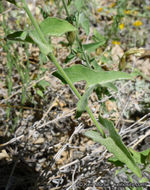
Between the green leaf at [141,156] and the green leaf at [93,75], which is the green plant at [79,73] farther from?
the green leaf at [141,156]

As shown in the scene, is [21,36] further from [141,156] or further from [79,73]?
[141,156]

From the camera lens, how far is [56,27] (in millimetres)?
696

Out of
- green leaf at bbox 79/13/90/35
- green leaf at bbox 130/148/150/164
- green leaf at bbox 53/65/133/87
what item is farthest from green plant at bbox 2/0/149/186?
green leaf at bbox 79/13/90/35

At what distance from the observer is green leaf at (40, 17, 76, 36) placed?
0.68 metres

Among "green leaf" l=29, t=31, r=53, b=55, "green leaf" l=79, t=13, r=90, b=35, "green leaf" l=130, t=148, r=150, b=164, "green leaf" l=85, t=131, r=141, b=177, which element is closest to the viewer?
"green leaf" l=29, t=31, r=53, b=55

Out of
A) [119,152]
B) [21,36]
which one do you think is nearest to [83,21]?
[21,36]

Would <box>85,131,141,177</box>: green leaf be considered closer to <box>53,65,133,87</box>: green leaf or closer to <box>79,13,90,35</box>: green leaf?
<box>53,65,133,87</box>: green leaf

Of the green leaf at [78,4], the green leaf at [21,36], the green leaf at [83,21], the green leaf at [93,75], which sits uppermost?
the green leaf at [78,4]

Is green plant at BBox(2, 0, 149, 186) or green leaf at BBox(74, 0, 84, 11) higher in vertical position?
green leaf at BBox(74, 0, 84, 11)

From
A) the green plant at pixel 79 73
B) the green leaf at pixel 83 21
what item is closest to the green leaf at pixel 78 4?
the green leaf at pixel 83 21

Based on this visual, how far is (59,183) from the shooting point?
4.90 ft

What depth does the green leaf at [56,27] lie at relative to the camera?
0.68 m

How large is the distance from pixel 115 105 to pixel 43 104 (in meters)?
0.67

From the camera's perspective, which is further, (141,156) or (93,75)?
(141,156)
